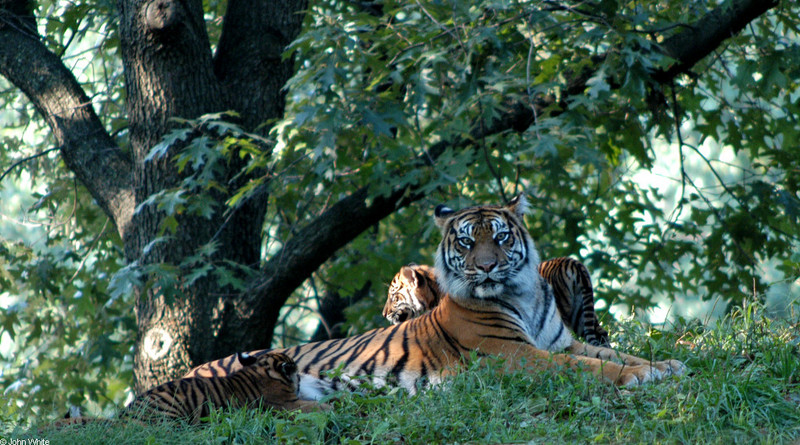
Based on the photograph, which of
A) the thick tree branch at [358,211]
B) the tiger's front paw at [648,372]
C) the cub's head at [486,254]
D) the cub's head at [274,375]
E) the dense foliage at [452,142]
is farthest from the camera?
the thick tree branch at [358,211]

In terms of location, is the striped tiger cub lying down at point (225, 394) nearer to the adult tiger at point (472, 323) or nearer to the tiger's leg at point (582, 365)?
the adult tiger at point (472, 323)

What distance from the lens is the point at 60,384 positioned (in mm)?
10625

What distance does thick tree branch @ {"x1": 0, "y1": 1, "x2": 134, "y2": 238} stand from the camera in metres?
7.60

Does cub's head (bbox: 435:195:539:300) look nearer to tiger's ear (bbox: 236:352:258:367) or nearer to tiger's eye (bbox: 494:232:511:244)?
tiger's eye (bbox: 494:232:511:244)

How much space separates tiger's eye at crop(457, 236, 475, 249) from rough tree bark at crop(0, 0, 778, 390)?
1493 mm

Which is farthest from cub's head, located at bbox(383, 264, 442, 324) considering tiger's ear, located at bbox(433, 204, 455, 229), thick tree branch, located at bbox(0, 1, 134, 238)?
thick tree branch, located at bbox(0, 1, 134, 238)

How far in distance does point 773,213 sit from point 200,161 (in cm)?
546

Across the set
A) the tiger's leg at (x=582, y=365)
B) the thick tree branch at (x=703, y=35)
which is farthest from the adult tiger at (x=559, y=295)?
the thick tree branch at (x=703, y=35)

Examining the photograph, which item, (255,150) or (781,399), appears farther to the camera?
(255,150)

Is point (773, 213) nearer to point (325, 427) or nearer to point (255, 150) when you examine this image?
point (255, 150)

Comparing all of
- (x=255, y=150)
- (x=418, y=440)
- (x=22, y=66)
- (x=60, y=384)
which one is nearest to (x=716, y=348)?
(x=418, y=440)

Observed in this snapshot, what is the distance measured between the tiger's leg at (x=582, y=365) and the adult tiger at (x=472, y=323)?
1cm

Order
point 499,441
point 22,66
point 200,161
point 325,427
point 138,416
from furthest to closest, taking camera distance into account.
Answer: point 22,66
point 200,161
point 138,416
point 325,427
point 499,441

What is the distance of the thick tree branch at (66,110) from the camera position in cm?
760
